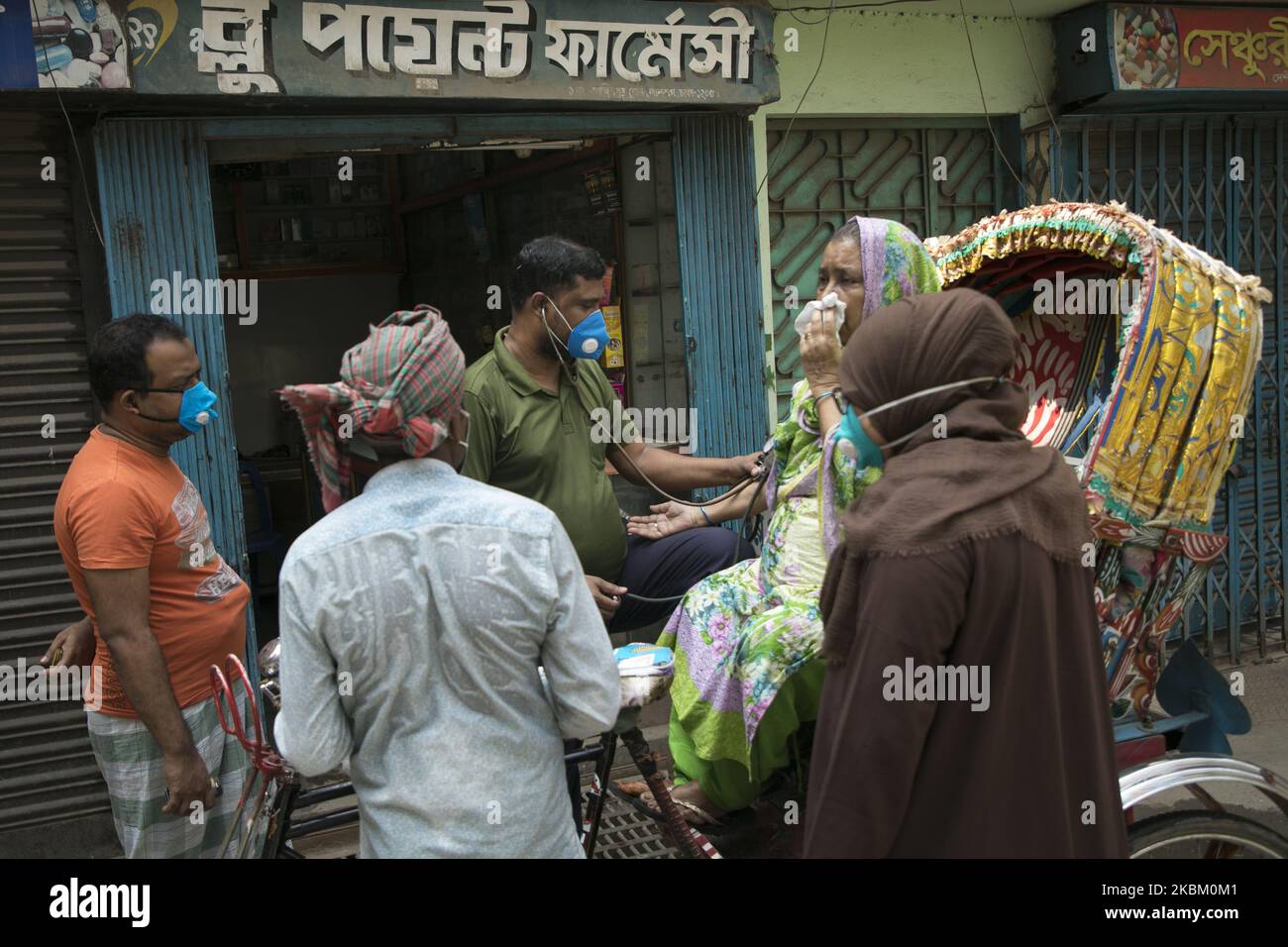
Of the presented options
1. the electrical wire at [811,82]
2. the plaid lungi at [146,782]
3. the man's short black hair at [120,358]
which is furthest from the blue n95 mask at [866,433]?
the electrical wire at [811,82]

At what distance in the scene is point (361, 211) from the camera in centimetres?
855

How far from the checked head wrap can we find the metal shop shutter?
9.13 feet

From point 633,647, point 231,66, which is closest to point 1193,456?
point 633,647

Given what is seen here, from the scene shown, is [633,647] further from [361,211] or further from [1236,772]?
[361,211]

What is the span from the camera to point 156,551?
3.19 meters

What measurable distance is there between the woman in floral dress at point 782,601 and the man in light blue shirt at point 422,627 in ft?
3.30

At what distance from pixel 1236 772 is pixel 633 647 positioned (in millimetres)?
1621

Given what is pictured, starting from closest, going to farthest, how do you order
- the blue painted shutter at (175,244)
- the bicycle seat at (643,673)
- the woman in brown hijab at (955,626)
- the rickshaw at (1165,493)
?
the woman in brown hijab at (955,626), the bicycle seat at (643,673), the rickshaw at (1165,493), the blue painted shutter at (175,244)

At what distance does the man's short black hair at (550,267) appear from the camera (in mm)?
3682

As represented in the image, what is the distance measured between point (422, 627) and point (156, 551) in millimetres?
1470

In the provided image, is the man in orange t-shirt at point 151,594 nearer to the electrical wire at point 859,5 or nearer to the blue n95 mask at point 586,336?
the blue n95 mask at point 586,336

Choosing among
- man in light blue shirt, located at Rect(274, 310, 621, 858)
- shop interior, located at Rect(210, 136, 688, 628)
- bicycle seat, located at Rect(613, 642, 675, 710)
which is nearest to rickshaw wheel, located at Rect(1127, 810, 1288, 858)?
bicycle seat, located at Rect(613, 642, 675, 710)

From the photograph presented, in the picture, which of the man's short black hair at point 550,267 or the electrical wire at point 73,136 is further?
the electrical wire at point 73,136

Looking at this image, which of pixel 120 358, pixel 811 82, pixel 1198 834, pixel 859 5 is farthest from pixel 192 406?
pixel 859 5
